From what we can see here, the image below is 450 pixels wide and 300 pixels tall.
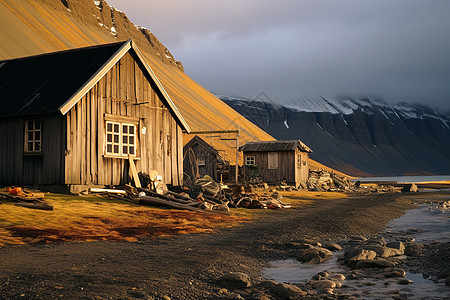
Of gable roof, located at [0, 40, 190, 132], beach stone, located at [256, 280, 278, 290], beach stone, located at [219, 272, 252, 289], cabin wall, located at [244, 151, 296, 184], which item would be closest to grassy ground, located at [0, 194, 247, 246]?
gable roof, located at [0, 40, 190, 132]

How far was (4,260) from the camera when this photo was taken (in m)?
8.37

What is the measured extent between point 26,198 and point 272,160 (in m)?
31.1

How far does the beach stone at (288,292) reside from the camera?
713 cm

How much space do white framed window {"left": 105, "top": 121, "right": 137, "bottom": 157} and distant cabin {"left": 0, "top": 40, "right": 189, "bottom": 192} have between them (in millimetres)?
43

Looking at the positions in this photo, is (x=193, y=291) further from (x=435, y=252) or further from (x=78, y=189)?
(x=78, y=189)

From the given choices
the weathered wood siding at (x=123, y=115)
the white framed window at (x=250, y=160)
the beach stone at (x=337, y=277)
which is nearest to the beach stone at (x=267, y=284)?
the beach stone at (x=337, y=277)

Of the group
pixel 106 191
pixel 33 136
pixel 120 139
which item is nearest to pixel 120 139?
pixel 120 139

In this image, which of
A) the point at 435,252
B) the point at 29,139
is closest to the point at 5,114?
the point at 29,139

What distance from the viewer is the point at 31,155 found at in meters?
19.3

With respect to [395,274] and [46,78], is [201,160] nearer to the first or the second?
[46,78]

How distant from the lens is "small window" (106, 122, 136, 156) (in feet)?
66.2

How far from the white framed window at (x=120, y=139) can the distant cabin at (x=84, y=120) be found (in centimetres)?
4

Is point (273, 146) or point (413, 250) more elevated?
point (273, 146)

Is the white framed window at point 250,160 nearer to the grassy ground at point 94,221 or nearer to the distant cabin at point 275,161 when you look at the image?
the distant cabin at point 275,161
